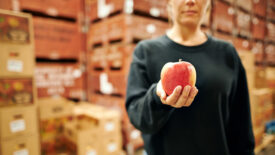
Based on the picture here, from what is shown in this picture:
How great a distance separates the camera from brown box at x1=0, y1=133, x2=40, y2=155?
1.40m

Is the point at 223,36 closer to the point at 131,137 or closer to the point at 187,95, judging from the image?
the point at 131,137

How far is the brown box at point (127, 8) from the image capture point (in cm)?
204

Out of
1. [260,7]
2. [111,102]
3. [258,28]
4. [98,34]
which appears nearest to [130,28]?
[98,34]

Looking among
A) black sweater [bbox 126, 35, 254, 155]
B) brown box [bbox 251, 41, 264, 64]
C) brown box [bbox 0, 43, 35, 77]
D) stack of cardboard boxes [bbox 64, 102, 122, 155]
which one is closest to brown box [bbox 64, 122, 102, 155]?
stack of cardboard boxes [bbox 64, 102, 122, 155]

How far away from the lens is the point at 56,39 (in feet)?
8.04

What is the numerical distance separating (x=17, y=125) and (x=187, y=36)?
1549mm

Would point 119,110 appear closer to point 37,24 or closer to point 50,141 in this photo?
point 50,141

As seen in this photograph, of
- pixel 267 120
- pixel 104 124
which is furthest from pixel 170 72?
pixel 267 120

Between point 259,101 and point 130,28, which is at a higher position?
point 130,28

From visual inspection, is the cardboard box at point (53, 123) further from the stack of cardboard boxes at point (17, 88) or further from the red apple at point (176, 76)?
the red apple at point (176, 76)

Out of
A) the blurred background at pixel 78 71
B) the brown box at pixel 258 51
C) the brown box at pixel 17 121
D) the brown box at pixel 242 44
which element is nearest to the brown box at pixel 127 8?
the blurred background at pixel 78 71

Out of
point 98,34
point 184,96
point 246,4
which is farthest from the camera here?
point 246,4

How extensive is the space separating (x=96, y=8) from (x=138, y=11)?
30.4 inches

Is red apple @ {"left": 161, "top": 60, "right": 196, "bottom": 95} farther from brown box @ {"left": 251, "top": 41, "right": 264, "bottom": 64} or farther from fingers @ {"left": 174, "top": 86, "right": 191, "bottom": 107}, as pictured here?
brown box @ {"left": 251, "top": 41, "right": 264, "bottom": 64}
